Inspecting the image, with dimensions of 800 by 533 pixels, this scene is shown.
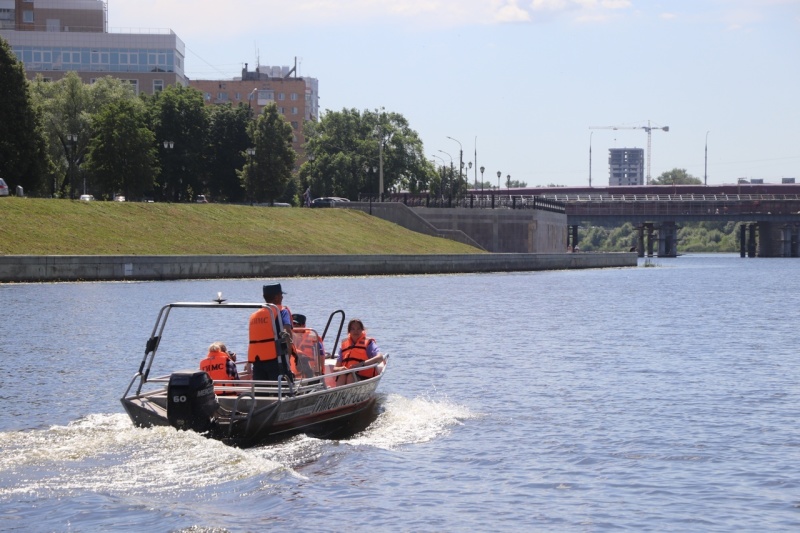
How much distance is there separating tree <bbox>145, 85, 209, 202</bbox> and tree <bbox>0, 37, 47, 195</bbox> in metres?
23.6

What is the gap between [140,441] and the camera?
55.1ft

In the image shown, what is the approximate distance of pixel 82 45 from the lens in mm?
132375

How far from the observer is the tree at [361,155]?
416 ft

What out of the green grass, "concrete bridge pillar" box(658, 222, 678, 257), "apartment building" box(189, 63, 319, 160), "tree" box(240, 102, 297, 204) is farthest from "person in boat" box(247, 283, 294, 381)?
"apartment building" box(189, 63, 319, 160)

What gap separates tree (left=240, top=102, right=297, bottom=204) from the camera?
101 m

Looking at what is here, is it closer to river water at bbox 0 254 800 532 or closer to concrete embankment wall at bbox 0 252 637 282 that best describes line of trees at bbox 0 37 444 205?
concrete embankment wall at bbox 0 252 637 282

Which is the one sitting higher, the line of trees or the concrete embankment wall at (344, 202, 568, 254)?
the line of trees

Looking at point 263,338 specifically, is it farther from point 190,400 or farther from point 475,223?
point 475,223

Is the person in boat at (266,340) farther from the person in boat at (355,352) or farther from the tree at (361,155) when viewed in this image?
the tree at (361,155)

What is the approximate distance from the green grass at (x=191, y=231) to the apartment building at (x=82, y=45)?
5055cm

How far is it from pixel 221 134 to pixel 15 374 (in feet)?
272

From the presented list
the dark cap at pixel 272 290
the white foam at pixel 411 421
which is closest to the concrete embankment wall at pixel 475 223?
the white foam at pixel 411 421

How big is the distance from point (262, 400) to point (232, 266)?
4607 cm

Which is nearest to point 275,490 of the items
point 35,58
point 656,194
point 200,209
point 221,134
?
point 200,209
